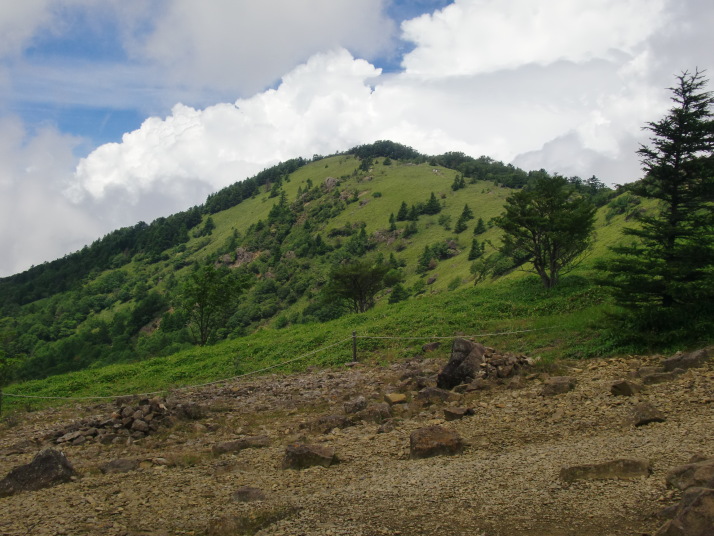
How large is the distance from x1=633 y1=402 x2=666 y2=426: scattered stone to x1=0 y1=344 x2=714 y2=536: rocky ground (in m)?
0.05

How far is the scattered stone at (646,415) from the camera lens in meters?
7.19

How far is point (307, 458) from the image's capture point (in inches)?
300

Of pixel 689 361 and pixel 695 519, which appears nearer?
pixel 695 519

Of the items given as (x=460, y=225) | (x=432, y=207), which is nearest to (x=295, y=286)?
(x=460, y=225)

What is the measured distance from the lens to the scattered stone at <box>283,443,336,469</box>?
7.58 m

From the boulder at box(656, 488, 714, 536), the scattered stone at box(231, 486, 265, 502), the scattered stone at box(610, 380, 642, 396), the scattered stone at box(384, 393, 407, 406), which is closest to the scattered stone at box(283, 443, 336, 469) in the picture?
the scattered stone at box(231, 486, 265, 502)

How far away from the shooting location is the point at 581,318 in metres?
17.1

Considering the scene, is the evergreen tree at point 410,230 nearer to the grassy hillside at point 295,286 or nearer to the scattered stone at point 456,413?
the grassy hillside at point 295,286

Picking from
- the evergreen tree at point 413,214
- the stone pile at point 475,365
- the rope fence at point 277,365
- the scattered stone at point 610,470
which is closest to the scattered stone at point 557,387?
the stone pile at point 475,365

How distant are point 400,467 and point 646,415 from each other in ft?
12.6

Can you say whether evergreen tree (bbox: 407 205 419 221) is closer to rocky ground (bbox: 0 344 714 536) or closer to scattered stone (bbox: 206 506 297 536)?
rocky ground (bbox: 0 344 714 536)

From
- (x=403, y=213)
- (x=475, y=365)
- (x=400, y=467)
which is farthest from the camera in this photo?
(x=403, y=213)

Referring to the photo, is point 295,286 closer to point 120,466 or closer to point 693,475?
point 120,466

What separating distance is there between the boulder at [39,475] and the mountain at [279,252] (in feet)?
112
